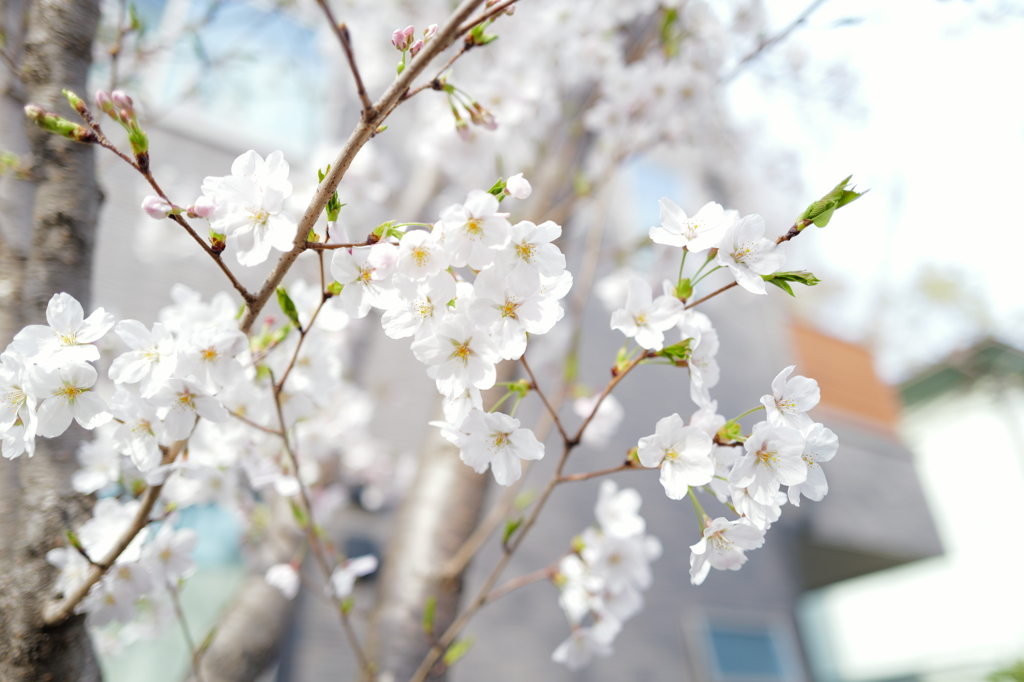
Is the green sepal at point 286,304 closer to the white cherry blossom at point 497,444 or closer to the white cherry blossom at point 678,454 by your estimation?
the white cherry blossom at point 497,444

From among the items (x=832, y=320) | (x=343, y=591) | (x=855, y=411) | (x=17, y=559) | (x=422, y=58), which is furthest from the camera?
(x=832, y=320)

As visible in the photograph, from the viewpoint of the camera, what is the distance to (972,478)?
6777 millimetres

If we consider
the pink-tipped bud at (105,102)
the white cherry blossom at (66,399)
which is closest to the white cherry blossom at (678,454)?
the white cherry blossom at (66,399)

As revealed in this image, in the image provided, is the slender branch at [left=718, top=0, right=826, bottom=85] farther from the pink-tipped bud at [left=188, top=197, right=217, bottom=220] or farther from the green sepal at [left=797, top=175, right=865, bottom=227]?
the pink-tipped bud at [left=188, top=197, right=217, bottom=220]

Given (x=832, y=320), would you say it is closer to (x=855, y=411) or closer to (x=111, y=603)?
(x=855, y=411)

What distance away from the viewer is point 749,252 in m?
0.69

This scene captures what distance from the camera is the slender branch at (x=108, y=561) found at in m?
0.76

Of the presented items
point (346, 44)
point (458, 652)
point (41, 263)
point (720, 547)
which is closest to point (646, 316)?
point (720, 547)

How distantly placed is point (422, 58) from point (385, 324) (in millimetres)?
289

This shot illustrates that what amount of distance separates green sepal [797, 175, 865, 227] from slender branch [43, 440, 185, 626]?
87 cm

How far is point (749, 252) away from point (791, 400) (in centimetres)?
18

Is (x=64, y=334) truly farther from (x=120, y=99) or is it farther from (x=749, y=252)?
(x=749, y=252)

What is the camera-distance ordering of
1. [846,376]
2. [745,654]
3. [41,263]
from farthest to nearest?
[846,376], [745,654], [41,263]

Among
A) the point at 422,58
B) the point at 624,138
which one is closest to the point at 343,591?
the point at 422,58
